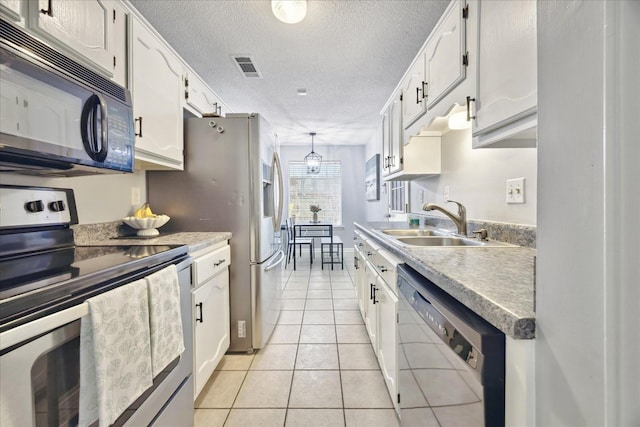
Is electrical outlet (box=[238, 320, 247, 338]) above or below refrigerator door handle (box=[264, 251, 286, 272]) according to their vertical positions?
below

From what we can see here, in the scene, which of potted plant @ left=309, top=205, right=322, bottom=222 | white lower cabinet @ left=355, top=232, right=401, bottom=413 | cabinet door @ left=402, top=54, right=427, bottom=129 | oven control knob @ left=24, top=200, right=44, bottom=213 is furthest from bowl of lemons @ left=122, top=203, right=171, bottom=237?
potted plant @ left=309, top=205, right=322, bottom=222

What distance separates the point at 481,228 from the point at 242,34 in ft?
6.67

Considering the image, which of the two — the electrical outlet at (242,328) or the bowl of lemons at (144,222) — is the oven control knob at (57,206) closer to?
the bowl of lemons at (144,222)

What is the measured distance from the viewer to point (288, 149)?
19.6ft

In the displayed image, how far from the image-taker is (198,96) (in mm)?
2332

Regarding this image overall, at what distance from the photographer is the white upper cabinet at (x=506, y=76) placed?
908mm

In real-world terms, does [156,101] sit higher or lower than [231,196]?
higher

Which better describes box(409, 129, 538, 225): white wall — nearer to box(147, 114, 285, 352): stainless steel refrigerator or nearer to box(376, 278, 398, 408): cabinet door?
box(376, 278, 398, 408): cabinet door

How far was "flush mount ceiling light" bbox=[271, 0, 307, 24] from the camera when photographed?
61.7 inches

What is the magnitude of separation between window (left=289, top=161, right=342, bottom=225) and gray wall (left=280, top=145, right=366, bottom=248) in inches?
4.7

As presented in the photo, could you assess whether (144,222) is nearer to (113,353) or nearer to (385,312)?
(113,353)

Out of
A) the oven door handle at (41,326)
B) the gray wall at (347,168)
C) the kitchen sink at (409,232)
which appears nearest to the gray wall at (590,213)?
the oven door handle at (41,326)

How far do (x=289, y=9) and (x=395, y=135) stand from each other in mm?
1290

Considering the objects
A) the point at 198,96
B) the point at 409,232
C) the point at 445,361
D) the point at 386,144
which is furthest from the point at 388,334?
the point at 198,96
